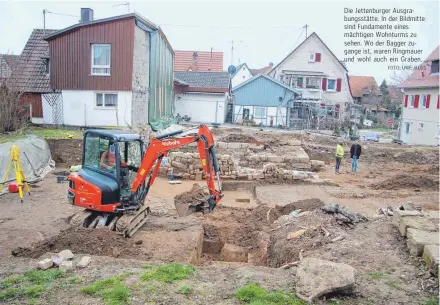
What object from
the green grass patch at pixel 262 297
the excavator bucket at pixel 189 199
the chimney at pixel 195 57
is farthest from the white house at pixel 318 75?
the green grass patch at pixel 262 297

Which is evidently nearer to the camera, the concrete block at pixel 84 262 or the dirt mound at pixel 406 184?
the concrete block at pixel 84 262

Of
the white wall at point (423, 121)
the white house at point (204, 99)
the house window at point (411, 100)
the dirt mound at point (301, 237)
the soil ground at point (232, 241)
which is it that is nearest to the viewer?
the soil ground at point (232, 241)

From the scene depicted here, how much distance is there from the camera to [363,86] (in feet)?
157

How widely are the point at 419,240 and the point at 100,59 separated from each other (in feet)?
55.9

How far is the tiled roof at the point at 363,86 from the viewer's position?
1811 inches

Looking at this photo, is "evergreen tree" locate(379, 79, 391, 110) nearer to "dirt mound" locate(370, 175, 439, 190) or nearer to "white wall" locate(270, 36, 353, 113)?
"white wall" locate(270, 36, 353, 113)

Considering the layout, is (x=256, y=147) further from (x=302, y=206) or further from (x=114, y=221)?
(x=114, y=221)

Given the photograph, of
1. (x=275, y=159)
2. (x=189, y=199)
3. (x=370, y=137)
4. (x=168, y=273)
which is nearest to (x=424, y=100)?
→ (x=370, y=137)

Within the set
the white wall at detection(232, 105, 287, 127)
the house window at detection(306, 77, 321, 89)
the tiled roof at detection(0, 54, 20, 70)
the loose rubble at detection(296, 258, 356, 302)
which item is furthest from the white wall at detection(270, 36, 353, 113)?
the loose rubble at detection(296, 258, 356, 302)

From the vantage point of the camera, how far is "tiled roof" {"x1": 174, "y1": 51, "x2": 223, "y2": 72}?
42500 mm

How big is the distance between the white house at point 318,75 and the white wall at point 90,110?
→ 22.6 m

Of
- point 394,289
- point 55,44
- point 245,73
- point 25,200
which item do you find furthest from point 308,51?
point 394,289

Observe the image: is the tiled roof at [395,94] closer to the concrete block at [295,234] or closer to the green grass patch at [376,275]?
the concrete block at [295,234]

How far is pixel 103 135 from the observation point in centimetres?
864
